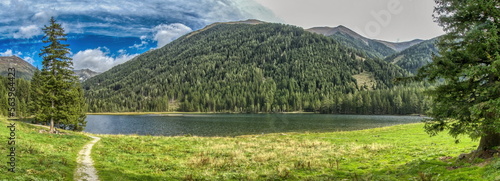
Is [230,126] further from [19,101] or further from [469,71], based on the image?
[19,101]

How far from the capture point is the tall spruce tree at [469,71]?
14.2 m

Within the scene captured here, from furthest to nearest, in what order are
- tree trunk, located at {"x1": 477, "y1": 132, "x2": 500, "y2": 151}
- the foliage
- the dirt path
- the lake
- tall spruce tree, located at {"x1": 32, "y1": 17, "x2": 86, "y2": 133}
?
the foliage, the lake, tall spruce tree, located at {"x1": 32, "y1": 17, "x2": 86, "y2": 133}, the dirt path, tree trunk, located at {"x1": 477, "y1": 132, "x2": 500, "y2": 151}

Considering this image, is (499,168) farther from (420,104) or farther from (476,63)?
(420,104)

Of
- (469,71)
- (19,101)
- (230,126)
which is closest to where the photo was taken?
(469,71)

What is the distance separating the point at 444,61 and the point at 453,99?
244 centimetres

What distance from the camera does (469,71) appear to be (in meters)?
13.9

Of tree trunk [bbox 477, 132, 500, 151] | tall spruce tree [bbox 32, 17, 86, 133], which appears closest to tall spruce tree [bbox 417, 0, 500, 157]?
tree trunk [bbox 477, 132, 500, 151]

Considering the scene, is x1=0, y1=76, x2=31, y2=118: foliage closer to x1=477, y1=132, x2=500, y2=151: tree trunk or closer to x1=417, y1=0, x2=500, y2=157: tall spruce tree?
x1=417, y1=0, x2=500, y2=157: tall spruce tree

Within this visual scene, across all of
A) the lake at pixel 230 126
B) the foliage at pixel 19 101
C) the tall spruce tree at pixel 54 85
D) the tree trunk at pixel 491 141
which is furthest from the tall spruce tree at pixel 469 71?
the foliage at pixel 19 101

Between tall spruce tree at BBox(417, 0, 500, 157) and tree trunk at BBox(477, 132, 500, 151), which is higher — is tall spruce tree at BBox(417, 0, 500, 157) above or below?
above

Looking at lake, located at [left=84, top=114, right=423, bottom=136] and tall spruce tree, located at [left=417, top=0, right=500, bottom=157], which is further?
lake, located at [left=84, top=114, right=423, bottom=136]

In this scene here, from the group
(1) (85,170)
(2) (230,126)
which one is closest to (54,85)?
(1) (85,170)

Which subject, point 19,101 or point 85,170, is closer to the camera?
point 85,170

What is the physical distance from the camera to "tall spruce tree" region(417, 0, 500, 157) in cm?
1416
